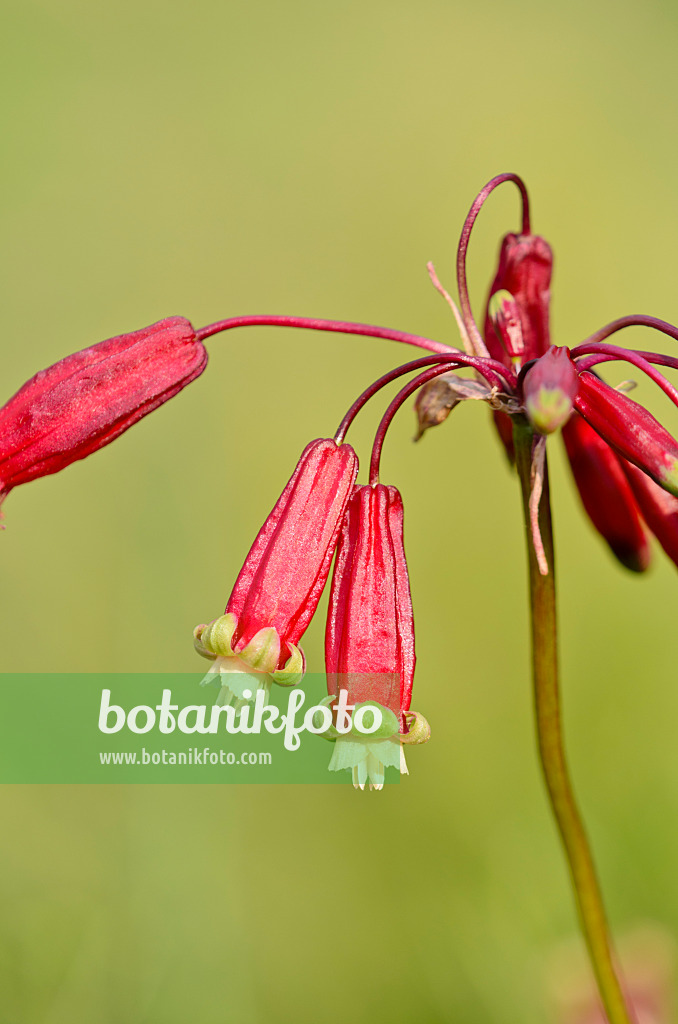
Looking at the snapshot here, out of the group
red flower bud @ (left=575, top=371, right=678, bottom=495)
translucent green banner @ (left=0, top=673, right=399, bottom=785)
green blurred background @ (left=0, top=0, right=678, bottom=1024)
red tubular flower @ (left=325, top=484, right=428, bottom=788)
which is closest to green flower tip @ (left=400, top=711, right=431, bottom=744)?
red tubular flower @ (left=325, top=484, right=428, bottom=788)

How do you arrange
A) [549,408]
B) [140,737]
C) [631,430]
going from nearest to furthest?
[549,408]
[631,430]
[140,737]

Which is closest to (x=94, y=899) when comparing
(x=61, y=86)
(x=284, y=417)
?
(x=284, y=417)

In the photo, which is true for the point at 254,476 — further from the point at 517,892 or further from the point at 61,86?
the point at 61,86

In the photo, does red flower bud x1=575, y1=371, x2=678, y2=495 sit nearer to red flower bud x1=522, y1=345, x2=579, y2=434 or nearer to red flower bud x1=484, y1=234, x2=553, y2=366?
red flower bud x1=522, y1=345, x2=579, y2=434

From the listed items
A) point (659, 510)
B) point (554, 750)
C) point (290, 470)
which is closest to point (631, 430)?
point (659, 510)

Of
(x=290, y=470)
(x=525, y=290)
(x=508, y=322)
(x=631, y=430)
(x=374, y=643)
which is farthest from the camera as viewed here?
(x=290, y=470)

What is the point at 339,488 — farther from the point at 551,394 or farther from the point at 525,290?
the point at 525,290

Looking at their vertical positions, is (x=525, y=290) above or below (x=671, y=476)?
above
